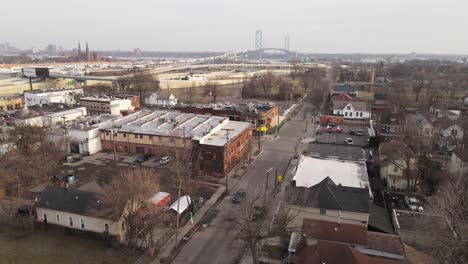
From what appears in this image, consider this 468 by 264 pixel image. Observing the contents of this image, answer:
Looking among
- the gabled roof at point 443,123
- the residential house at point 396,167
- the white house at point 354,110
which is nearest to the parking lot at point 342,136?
the white house at point 354,110

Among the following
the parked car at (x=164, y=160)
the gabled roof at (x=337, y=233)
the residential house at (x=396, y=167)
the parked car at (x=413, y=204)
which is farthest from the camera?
the parked car at (x=164, y=160)

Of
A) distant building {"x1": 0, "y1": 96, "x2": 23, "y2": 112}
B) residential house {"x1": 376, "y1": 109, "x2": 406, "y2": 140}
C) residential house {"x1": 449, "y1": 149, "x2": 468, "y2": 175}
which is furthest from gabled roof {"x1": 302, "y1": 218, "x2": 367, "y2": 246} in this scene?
distant building {"x1": 0, "y1": 96, "x2": 23, "y2": 112}

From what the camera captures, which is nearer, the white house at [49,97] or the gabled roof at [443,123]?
the gabled roof at [443,123]

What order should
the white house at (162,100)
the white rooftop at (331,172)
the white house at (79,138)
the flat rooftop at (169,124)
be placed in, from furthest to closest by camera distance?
1. the white house at (162,100)
2. the white house at (79,138)
3. the flat rooftop at (169,124)
4. the white rooftop at (331,172)

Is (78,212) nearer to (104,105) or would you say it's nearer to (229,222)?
(229,222)

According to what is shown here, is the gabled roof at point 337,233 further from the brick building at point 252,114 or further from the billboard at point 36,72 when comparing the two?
the billboard at point 36,72

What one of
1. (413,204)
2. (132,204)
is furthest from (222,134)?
(413,204)
